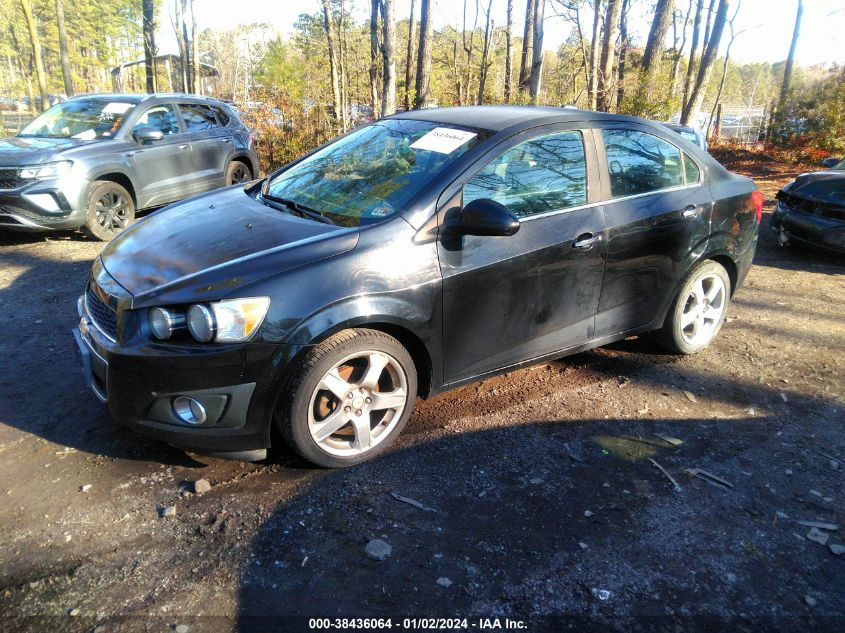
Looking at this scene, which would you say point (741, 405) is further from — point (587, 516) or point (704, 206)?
point (587, 516)

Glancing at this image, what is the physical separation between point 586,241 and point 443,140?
104 cm

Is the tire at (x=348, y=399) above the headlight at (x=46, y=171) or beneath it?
beneath

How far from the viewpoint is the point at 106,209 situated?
751 centimetres

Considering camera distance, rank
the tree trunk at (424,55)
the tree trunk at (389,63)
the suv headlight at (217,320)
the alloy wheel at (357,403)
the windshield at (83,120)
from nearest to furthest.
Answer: the suv headlight at (217,320)
the alloy wheel at (357,403)
the windshield at (83,120)
the tree trunk at (389,63)
the tree trunk at (424,55)

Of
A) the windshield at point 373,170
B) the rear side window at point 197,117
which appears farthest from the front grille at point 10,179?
the windshield at point 373,170

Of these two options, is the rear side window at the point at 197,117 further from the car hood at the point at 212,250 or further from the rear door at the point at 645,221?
the rear door at the point at 645,221

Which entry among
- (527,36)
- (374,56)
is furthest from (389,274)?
(527,36)

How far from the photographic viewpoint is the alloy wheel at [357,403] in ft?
9.99

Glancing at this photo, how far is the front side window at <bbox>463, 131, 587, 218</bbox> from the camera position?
343 cm

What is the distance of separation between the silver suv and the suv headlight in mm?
5272

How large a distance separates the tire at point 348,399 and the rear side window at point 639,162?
1.84m

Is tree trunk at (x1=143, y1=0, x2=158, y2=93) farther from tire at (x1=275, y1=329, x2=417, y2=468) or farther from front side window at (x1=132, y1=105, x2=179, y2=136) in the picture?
tire at (x1=275, y1=329, x2=417, y2=468)

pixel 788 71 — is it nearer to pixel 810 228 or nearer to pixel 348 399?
pixel 810 228

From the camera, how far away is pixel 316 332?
9.39ft
